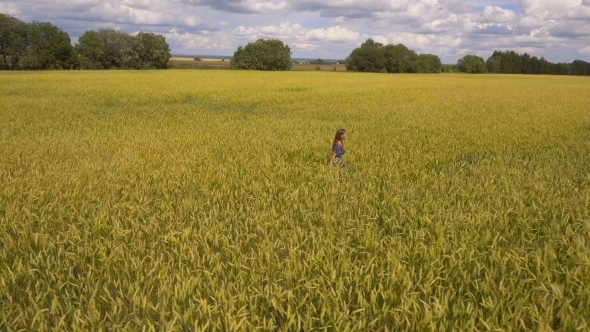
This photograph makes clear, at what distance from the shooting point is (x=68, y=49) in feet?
225

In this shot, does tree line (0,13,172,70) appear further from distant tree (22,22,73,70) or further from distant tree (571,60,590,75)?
distant tree (571,60,590,75)

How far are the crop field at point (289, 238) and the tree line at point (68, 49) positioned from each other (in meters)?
67.2

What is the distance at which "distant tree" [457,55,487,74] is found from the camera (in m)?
101

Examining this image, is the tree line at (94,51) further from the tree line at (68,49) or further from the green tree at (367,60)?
the green tree at (367,60)

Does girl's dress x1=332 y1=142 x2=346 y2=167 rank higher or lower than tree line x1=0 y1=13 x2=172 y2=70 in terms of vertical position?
lower

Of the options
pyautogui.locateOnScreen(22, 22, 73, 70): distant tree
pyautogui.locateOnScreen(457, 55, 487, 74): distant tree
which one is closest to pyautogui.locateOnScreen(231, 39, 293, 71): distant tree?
pyautogui.locateOnScreen(22, 22, 73, 70): distant tree

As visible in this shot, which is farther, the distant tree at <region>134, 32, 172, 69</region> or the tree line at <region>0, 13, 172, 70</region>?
the distant tree at <region>134, 32, 172, 69</region>

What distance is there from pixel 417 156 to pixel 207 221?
174 inches

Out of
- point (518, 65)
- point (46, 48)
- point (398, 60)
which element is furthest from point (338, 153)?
point (518, 65)

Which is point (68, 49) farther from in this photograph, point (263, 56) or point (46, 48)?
point (263, 56)

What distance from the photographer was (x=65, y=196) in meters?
4.55

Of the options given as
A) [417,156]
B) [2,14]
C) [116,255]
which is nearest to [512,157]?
[417,156]

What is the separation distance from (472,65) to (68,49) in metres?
88.9

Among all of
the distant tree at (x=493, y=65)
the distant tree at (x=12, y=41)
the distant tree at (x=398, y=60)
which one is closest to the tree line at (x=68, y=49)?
the distant tree at (x=12, y=41)
